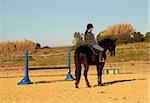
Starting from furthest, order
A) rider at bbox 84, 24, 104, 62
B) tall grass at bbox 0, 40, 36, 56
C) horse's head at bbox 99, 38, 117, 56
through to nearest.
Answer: tall grass at bbox 0, 40, 36, 56 < horse's head at bbox 99, 38, 117, 56 < rider at bbox 84, 24, 104, 62

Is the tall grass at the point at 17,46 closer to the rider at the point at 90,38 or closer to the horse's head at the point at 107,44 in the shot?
the horse's head at the point at 107,44

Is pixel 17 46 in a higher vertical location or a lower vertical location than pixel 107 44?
higher

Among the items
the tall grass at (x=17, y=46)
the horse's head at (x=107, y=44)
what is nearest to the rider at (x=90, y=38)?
the horse's head at (x=107, y=44)

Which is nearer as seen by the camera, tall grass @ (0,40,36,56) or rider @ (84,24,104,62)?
rider @ (84,24,104,62)

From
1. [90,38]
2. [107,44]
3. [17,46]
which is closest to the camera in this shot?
[90,38]

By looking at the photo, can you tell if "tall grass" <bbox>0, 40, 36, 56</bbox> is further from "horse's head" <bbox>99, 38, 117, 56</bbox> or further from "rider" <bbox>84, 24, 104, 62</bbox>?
"rider" <bbox>84, 24, 104, 62</bbox>

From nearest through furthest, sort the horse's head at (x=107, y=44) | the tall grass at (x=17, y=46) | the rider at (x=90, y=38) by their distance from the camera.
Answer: the rider at (x=90, y=38)
the horse's head at (x=107, y=44)
the tall grass at (x=17, y=46)

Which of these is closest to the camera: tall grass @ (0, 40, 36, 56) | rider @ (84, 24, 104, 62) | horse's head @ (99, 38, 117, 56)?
rider @ (84, 24, 104, 62)

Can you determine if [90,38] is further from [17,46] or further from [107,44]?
[17,46]

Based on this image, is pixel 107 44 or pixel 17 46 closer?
pixel 107 44

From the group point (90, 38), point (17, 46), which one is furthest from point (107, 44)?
point (17, 46)

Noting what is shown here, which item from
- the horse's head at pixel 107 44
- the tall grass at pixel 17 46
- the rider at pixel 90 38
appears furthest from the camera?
the tall grass at pixel 17 46

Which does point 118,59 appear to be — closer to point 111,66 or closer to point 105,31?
point 111,66

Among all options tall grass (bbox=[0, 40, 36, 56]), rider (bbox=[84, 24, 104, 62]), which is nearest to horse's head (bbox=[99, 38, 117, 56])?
rider (bbox=[84, 24, 104, 62])
